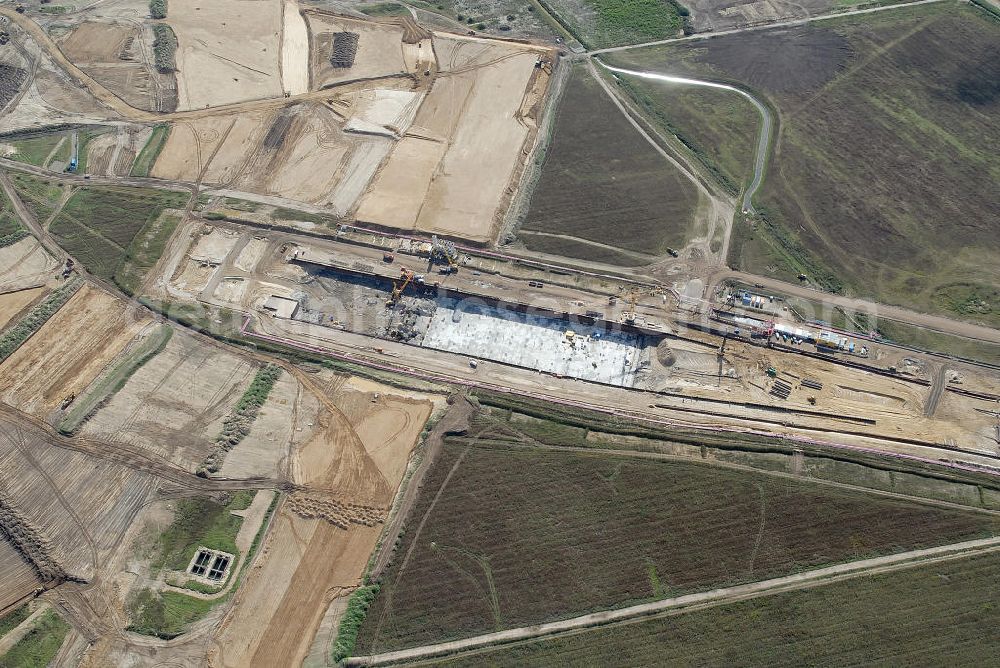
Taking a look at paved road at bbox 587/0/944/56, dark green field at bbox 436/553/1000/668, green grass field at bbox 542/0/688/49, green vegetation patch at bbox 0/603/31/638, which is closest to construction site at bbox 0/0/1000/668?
green vegetation patch at bbox 0/603/31/638

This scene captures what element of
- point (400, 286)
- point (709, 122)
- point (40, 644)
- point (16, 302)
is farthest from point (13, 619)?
point (709, 122)

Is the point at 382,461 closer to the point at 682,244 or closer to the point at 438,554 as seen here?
the point at 438,554

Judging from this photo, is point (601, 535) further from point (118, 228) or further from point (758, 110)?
point (118, 228)

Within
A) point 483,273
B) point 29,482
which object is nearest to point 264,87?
point 483,273

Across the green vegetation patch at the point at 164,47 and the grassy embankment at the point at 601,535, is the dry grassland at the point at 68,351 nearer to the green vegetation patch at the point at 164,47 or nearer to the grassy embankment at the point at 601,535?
the green vegetation patch at the point at 164,47

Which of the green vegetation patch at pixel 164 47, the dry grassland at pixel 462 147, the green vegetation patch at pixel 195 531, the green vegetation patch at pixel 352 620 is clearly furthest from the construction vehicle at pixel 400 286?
the green vegetation patch at pixel 164 47

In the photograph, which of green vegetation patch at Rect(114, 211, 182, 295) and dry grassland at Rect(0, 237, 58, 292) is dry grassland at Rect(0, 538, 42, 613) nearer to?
green vegetation patch at Rect(114, 211, 182, 295)
